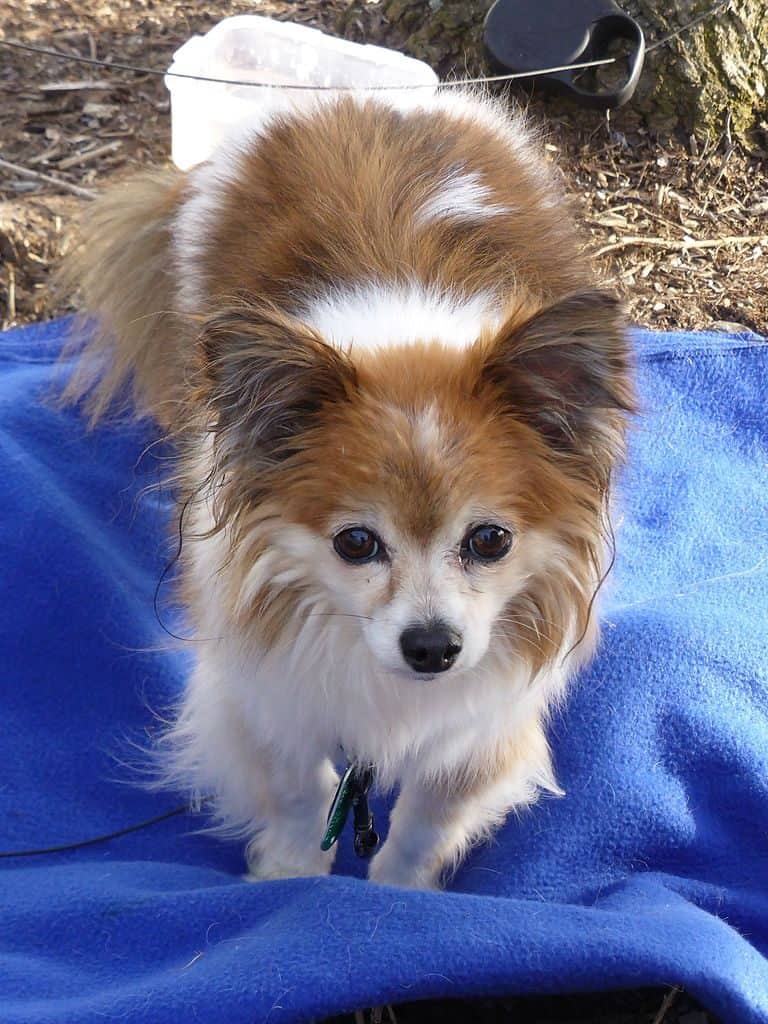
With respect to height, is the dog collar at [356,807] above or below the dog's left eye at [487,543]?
below

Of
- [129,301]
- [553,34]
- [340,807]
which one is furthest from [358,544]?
[553,34]

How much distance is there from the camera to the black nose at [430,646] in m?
1.92

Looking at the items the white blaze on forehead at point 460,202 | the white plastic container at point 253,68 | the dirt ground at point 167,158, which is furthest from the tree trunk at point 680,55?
the white blaze on forehead at point 460,202

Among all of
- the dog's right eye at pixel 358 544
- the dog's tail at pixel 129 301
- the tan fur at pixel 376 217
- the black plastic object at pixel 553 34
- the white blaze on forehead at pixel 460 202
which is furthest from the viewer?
the black plastic object at pixel 553 34

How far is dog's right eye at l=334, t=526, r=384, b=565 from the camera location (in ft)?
6.55

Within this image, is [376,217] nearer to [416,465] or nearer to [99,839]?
[416,465]

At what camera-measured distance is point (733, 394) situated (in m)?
3.86

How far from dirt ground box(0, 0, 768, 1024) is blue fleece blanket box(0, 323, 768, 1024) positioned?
1.60 feet

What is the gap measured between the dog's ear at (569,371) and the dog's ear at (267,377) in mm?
289

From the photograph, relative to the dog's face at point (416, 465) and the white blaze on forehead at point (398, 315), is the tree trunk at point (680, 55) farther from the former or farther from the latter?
the dog's face at point (416, 465)

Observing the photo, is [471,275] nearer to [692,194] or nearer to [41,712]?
[41,712]

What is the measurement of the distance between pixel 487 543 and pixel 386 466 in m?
0.23

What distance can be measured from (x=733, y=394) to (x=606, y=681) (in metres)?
1.36

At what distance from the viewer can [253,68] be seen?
4316 millimetres
